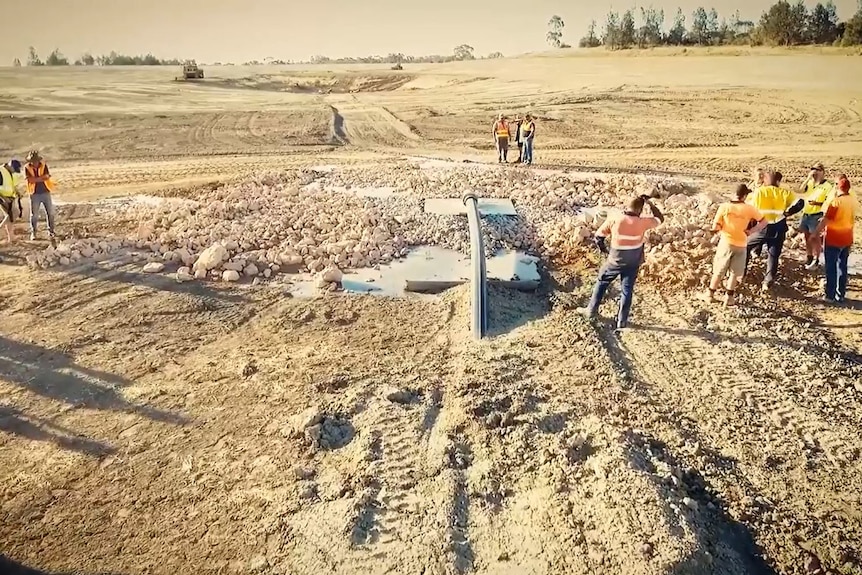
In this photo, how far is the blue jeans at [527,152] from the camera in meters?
15.6

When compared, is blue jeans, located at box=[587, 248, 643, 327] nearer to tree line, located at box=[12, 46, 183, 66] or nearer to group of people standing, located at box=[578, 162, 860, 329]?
group of people standing, located at box=[578, 162, 860, 329]

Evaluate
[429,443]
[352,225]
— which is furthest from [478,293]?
[352,225]

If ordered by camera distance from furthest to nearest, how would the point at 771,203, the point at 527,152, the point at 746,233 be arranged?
the point at 527,152 → the point at 771,203 → the point at 746,233

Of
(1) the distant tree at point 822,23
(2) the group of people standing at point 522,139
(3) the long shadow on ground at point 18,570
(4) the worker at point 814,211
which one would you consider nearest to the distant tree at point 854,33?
(1) the distant tree at point 822,23

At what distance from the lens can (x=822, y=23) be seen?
133ft

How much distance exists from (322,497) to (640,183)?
31.7 feet

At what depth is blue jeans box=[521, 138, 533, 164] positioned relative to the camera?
614 inches

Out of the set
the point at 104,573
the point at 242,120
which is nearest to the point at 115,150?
the point at 242,120

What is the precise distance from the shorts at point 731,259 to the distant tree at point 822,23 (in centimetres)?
4177

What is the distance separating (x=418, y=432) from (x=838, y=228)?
5.52 metres

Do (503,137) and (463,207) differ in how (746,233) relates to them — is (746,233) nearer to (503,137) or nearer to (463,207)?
(463,207)

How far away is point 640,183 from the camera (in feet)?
39.3

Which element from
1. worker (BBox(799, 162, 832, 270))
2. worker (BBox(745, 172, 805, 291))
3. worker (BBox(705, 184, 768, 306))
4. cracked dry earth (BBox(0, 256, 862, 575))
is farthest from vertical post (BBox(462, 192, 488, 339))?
worker (BBox(799, 162, 832, 270))

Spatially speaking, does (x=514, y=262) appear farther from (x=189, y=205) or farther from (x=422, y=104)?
(x=422, y=104)
